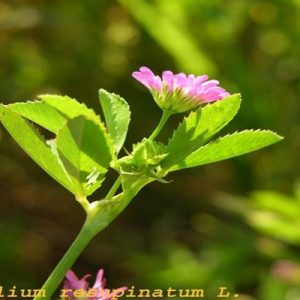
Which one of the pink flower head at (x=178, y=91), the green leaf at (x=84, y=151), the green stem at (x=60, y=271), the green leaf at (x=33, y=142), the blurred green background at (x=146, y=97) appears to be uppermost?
the blurred green background at (x=146, y=97)

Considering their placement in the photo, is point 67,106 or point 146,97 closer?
point 67,106

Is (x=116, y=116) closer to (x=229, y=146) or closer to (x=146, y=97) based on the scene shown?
(x=229, y=146)

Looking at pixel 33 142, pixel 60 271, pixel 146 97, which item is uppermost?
pixel 146 97

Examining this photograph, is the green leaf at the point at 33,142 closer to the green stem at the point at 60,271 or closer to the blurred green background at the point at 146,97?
the green stem at the point at 60,271

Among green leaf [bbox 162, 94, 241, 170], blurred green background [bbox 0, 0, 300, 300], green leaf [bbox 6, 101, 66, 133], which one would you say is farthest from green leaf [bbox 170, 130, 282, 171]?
blurred green background [bbox 0, 0, 300, 300]

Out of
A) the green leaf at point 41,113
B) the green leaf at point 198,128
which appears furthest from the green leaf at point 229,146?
the green leaf at point 41,113

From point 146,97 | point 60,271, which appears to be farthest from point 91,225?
point 146,97

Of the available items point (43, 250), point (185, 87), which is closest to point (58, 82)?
point (43, 250)
